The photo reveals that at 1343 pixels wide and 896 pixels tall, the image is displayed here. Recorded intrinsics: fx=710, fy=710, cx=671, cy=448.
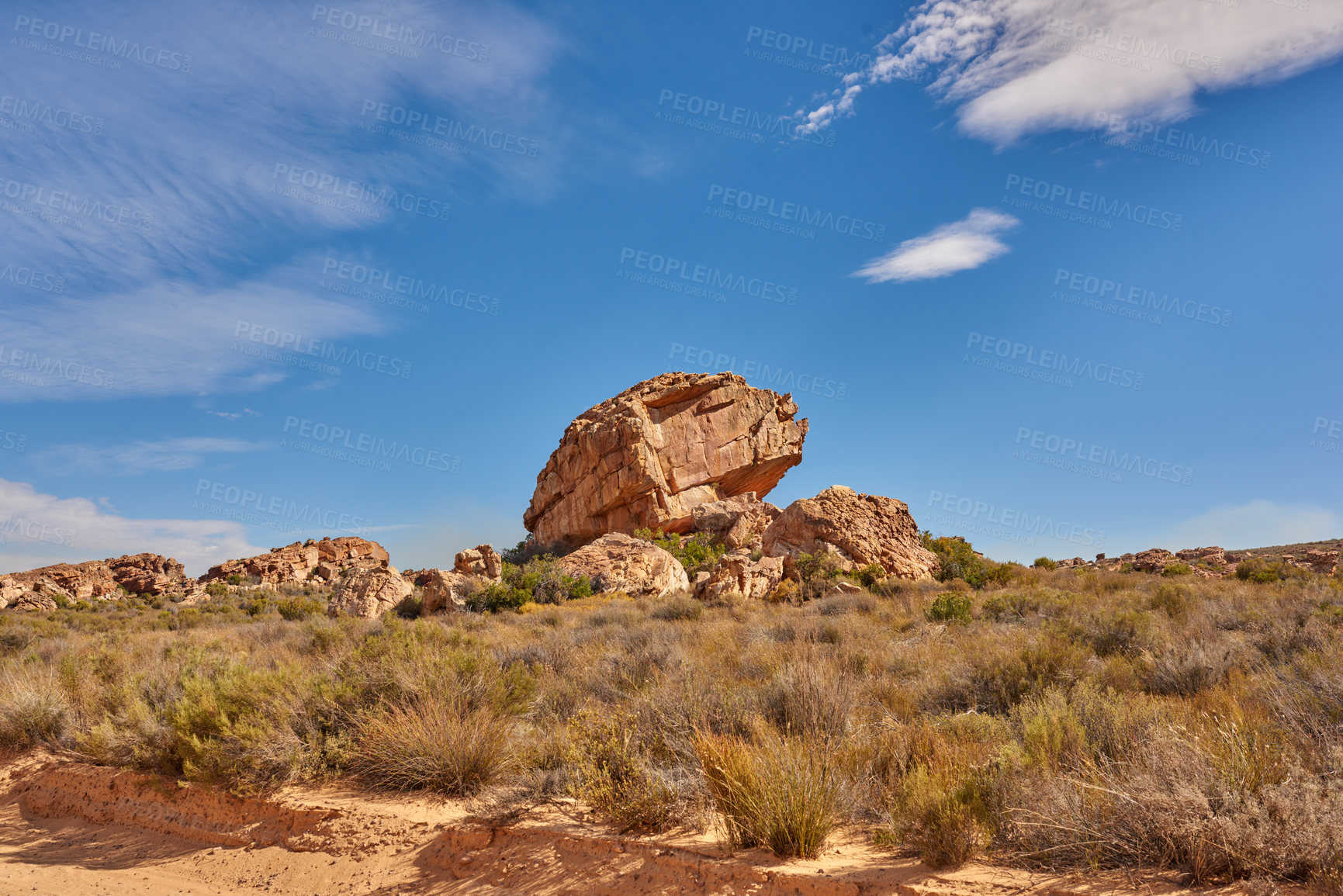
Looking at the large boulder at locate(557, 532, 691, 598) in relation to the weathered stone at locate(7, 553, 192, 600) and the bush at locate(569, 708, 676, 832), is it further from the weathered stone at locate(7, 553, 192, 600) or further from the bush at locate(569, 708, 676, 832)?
the weathered stone at locate(7, 553, 192, 600)

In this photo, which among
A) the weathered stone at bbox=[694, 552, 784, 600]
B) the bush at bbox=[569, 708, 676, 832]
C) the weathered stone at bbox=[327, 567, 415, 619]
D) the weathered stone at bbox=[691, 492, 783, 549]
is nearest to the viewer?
the bush at bbox=[569, 708, 676, 832]

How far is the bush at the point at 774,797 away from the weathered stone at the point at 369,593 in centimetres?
1767

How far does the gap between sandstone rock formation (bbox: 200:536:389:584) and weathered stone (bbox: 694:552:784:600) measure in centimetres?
2725

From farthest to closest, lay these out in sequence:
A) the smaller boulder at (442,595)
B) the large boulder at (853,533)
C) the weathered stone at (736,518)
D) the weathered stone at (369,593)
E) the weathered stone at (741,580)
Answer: the weathered stone at (736,518)
the weathered stone at (369,593)
the large boulder at (853,533)
the smaller boulder at (442,595)
the weathered stone at (741,580)

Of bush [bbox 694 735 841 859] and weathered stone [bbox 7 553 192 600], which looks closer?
bush [bbox 694 735 841 859]

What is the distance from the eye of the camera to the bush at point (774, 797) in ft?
12.8

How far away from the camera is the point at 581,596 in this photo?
20.8m

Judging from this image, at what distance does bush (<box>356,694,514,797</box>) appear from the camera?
5410 millimetres

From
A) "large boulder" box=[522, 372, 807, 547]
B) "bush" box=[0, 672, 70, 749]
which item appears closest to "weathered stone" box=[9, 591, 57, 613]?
"large boulder" box=[522, 372, 807, 547]

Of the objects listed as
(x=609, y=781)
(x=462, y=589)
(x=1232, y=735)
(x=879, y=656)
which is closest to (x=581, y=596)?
(x=462, y=589)

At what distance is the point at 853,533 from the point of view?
20172 mm

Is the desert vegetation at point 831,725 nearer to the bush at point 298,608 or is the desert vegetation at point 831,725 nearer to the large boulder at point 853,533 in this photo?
the large boulder at point 853,533

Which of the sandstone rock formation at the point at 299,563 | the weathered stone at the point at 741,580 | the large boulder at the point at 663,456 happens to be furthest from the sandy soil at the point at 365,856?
the sandstone rock formation at the point at 299,563

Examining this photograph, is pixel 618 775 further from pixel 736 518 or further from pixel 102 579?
pixel 102 579
